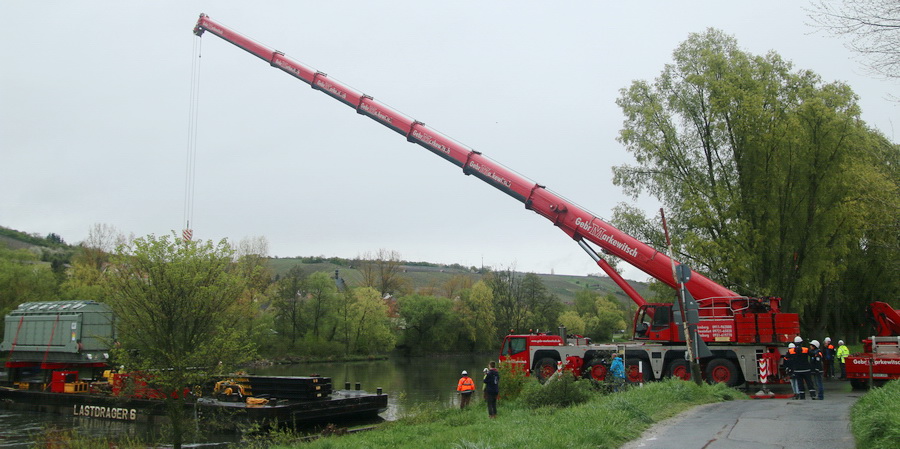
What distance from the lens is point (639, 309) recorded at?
23516 millimetres

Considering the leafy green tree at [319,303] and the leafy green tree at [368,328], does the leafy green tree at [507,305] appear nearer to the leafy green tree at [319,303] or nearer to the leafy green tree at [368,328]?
the leafy green tree at [368,328]

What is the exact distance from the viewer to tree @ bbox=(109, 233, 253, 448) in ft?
49.6

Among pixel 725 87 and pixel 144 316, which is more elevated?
pixel 725 87

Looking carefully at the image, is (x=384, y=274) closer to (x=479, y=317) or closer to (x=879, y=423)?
(x=479, y=317)

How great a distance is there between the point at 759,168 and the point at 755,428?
1883 cm

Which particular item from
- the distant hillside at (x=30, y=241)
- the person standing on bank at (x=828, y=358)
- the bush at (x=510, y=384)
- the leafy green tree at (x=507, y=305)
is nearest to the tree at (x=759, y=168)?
the person standing on bank at (x=828, y=358)

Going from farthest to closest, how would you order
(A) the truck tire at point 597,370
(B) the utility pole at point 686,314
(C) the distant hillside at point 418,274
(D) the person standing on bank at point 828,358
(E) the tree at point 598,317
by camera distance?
(C) the distant hillside at point 418,274, (E) the tree at point 598,317, (D) the person standing on bank at point 828,358, (A) the truck tire at point 597,370, (B) the utility pole at point 686,314

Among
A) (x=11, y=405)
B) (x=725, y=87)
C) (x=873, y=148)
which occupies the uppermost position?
(x=725, y=87)

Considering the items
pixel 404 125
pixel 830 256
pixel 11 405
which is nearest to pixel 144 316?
pixel 404 125

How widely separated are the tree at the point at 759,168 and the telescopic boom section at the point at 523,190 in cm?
478

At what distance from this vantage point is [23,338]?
95.9ft

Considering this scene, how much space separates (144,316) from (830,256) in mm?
25361

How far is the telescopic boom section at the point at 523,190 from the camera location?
21859mm

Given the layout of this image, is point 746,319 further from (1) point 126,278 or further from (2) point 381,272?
(2) point 381,272
